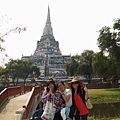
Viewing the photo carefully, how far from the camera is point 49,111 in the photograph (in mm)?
5688

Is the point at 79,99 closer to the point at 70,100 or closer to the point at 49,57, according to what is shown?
the point at 70,100

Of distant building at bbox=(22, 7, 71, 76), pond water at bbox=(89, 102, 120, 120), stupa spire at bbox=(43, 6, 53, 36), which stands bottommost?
pond water at bbox=(89, 102, 120, 120)

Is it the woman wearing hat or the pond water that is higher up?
the woman wearing hat

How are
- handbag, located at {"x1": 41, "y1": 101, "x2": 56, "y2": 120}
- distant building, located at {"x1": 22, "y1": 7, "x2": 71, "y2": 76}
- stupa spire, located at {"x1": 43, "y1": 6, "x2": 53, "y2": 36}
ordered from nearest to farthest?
1. handbag, located at {"x1": 41, "y1": 101, "x2": 56, "y2": 120}
2. distant building, located at {"x1": 22, "y1": 7, "x2": 71, "y2": 76}
3. stupa spire, located at {"x1": 43, "y1": 6, "x2": 53, "y2": 36}

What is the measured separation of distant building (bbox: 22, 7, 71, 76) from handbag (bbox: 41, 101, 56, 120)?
7215 cm

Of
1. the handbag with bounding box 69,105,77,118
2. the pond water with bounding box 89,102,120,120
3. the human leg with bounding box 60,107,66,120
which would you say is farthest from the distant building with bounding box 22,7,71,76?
the human leg with bounding box 60,107,66,120

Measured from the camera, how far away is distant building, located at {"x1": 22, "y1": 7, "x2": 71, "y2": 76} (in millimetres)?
81125

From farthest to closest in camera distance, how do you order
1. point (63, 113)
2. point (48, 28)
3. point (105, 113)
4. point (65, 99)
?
point (48, 28) < point (105, 113) < point (65, 99) < point (63, 113)

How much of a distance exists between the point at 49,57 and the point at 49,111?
7922 centimetres

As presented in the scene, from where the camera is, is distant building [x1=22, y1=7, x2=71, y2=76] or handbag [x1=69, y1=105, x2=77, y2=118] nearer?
handbag [x1=69, y1=105, x2=77, y2=118]

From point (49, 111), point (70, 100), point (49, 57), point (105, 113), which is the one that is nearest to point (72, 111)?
point (70, 100)

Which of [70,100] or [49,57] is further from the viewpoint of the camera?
[49,57]

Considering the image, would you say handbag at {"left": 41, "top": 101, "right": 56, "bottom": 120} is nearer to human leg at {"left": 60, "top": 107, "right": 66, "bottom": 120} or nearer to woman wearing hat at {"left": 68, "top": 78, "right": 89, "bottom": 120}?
human leg at {"left": 60, "top": 107, "right": 66, "bottom": 120}

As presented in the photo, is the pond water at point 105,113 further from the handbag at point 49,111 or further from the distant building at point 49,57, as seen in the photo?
the distant building at point 49,57
